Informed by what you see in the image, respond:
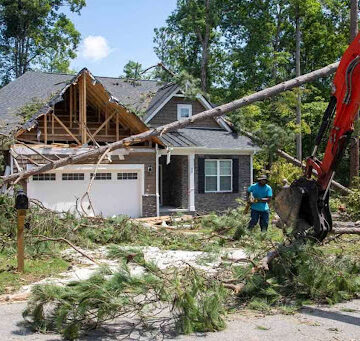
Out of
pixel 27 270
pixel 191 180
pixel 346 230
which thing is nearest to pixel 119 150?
pixel 191 180

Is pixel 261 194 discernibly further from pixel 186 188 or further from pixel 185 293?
pixel 186 188

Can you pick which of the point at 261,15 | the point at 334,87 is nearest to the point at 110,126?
the point at 334,87

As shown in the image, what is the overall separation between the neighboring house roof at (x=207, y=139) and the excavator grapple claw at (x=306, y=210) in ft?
40.0

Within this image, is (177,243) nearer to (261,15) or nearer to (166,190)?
(166,190)

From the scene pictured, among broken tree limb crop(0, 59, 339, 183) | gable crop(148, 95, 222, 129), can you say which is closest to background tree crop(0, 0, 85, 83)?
gable crop(148, 95, 222, 129)

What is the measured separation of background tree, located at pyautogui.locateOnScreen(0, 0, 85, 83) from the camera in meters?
35.0

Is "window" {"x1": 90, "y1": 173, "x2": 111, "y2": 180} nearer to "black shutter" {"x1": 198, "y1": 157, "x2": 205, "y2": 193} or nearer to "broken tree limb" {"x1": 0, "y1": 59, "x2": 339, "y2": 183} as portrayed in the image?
"black shutter" {"x1": 198, "y1": 157, "x2": 205, "y2": 193}

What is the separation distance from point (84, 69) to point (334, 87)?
36.1 feet

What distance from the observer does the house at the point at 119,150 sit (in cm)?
1689

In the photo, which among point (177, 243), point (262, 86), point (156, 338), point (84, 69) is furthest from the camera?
point (262, 86)

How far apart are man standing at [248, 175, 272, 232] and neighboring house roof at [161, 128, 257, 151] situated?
727 centimetres

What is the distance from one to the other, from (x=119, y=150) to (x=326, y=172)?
11.6 m

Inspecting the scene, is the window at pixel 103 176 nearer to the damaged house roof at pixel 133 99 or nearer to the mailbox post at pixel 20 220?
the damaged house roof at pixel 133 99

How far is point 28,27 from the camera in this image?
36.0 metres
